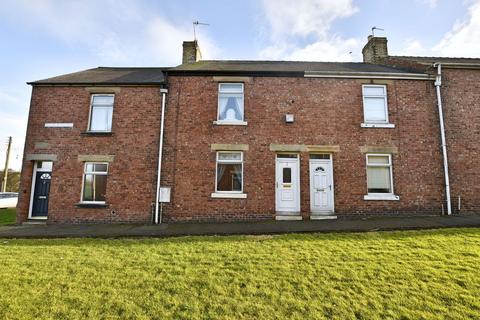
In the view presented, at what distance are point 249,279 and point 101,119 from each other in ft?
30.2

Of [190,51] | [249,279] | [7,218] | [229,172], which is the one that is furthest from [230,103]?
A: [7,218]

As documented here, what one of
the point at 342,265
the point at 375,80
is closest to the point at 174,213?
the point at 342,265

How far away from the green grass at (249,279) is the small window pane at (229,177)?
11.7 ft

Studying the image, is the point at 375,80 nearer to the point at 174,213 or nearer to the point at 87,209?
the point at 174,213

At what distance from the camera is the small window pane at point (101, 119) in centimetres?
1107

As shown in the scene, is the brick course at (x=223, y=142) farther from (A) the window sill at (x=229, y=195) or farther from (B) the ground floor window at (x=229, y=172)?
(B) the ground floor window at (x=229, y=172)

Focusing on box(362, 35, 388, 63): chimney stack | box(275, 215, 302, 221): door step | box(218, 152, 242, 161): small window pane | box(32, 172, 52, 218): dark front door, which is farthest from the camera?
box(362, 35, 388, 63): chimney stack

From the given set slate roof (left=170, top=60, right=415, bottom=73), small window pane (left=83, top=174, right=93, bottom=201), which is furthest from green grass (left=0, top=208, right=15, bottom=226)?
slate roof (left=170, top=60, right=415, bottom=73)

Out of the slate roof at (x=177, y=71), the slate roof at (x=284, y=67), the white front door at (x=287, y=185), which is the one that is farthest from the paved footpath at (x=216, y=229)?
the slate roof at (x=284, y=67)

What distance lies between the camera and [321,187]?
414 inches

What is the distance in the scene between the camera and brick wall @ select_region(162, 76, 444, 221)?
10.3m

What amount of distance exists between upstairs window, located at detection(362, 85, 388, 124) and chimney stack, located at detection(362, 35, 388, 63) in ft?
13.3

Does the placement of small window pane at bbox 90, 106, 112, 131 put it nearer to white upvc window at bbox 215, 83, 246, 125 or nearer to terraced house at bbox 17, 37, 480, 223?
terraced house at bbox 17, 37, 480, 223

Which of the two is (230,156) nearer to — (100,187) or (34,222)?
(100,187)
